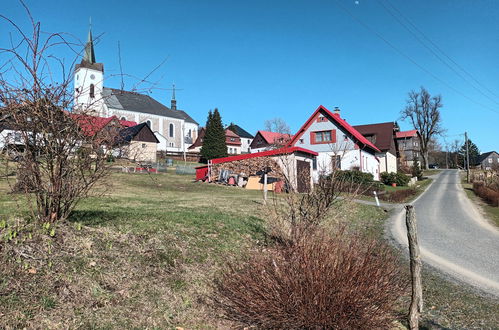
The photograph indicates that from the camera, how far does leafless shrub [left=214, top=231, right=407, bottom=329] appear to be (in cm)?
369

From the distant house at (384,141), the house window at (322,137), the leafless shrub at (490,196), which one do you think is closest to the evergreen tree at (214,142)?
the house window at (322,137)

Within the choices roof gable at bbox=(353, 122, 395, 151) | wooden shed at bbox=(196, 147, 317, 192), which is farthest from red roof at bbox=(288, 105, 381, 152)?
wooden shed at bbox=(196, 147, 317, 192)

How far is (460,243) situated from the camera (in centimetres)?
999

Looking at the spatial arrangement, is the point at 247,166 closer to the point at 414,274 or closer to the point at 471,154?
the point at 414,274

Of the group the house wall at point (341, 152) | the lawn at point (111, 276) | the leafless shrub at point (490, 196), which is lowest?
the leafless shrub at point (490, 196)

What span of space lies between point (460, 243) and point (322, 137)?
88.1ft

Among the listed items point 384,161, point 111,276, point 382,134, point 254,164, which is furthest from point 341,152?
point 111,276

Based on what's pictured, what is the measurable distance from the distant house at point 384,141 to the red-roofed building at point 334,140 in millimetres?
4135

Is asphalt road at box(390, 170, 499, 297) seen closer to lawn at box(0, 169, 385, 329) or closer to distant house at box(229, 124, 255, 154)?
lawn at box(0, 169, 385, 329)

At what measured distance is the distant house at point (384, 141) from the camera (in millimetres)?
41719

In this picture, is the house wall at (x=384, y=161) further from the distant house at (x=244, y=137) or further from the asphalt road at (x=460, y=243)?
the distant house at (x=244, y=137)

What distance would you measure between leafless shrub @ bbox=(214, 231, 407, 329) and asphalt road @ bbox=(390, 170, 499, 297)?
3734 mm

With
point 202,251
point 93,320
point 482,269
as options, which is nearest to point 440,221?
point 482,269

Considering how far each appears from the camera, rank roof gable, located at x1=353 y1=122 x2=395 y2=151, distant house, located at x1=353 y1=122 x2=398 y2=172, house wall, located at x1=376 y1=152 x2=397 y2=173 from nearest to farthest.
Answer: house wall, located at x1=376 y1=152 x2=397 y2=173 < distant house, located at x1=353 y1=122 x2=398 y2=172 < roof gable, located at x1=353 y1=122 x2=395 y2=151
